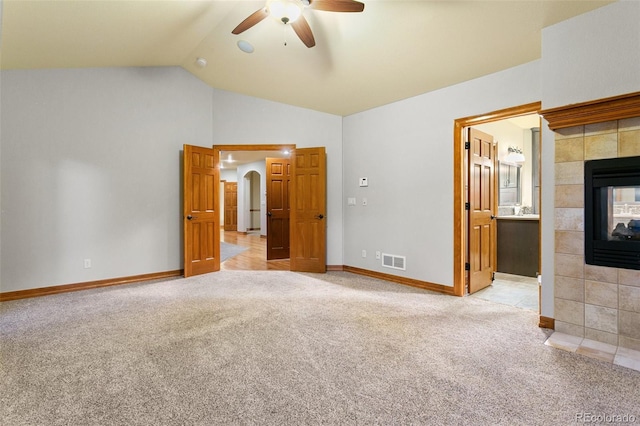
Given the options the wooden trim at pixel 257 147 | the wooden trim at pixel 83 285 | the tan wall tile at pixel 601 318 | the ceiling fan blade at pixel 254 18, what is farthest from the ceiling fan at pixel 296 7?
the wooden trim at pixel 83 285

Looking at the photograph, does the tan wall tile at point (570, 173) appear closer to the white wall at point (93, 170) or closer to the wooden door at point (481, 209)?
the wooden door at point (481, 209)

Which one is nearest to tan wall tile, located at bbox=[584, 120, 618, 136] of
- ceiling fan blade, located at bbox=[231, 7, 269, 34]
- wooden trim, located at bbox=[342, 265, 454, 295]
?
wooden trim, located at bbox=[342, 265, 454, 295]

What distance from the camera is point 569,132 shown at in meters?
2.61

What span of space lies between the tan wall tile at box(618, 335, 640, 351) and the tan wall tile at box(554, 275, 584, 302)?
339 millimetres

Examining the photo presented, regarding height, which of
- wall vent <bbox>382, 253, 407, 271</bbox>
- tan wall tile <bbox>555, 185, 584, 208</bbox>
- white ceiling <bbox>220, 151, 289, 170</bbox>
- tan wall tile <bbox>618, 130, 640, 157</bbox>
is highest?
white ceiling <bbox>220, 151, 289, 170</bbox>

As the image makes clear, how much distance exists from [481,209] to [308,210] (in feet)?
8.25

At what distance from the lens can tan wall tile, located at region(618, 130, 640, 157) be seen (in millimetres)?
2313

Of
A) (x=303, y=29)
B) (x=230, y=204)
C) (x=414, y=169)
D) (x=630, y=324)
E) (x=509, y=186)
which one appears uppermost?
(x=303, y=29)

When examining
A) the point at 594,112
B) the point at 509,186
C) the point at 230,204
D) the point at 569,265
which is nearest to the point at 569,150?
the point at 594,112

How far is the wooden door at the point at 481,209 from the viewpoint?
3.90 metres

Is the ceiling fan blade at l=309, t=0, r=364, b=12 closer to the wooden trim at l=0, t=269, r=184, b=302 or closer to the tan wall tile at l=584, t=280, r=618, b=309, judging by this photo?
the tan wall tile at l=584, t=280, r=618, b=309

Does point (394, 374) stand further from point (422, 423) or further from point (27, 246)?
point (27, 246)

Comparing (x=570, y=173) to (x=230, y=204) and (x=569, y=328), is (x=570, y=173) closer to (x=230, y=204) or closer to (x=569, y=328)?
(x=569, y=328)

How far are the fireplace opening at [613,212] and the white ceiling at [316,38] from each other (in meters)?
1.26
